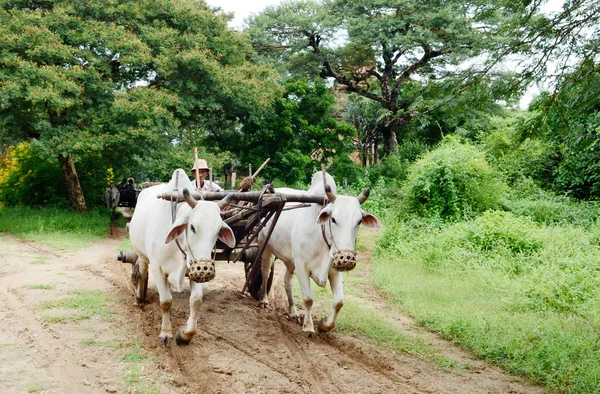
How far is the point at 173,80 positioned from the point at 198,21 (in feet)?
6.68

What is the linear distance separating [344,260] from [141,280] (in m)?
3.12

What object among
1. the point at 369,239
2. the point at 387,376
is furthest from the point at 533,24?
the point at 369,239

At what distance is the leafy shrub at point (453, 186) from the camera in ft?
39.3

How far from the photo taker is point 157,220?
5336 millimetres

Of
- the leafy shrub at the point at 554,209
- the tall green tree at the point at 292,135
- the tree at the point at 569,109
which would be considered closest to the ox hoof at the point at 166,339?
the tree at the point at 569,109

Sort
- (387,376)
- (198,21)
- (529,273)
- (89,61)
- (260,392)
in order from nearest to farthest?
(260,392) → (387,376) → (529,273) → (89,61) → (198,21)

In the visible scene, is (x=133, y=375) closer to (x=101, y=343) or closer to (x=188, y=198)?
(x=101, y=343)

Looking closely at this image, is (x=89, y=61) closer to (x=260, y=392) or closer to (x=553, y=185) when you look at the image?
(x=260, y=392)

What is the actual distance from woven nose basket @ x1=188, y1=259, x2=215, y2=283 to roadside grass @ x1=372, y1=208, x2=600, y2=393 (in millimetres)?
3039

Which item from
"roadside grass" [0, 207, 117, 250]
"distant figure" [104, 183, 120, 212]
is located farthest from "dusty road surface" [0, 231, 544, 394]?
"distant figure" [104, 183, 120, 212]

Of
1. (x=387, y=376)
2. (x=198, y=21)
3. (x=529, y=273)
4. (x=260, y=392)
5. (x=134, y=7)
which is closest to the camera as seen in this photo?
(x=260, y=392)

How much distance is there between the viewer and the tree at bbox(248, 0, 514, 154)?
1816cm

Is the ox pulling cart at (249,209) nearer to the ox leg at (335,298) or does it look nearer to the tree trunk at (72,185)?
the ox leg at (335,298)

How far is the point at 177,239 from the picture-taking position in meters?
4.86
